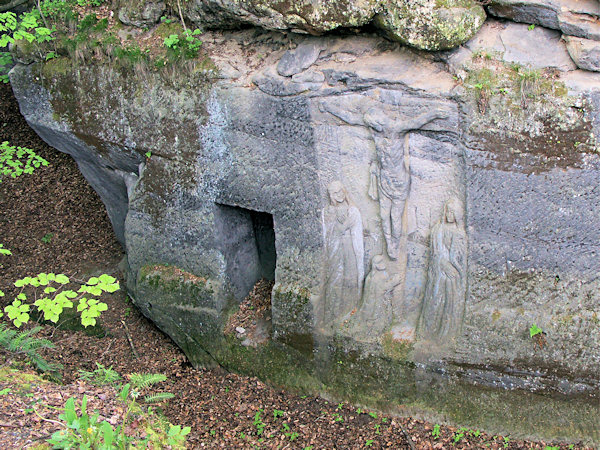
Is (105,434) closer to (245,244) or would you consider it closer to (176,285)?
(176,285)

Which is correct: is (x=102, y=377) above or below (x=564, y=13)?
below

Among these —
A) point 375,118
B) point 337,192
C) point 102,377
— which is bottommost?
point 102,377

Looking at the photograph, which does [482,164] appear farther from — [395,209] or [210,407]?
[210,407]

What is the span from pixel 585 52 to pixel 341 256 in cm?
256

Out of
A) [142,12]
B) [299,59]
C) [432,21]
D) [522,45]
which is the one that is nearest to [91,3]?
[142,12]

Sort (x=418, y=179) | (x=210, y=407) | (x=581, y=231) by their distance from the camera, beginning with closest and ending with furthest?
(x=581, y=231) → (x=418, y=179) → (x=210, y=407)

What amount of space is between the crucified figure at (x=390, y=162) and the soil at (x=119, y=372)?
5.42ft

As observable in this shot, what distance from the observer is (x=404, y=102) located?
17.7 ft

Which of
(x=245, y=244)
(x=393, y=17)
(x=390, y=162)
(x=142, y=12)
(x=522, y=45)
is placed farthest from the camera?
(x=245, y=244)

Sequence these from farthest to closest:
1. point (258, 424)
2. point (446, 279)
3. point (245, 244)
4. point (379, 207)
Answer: point (245, 244), point (258, 424), point (379, 207), point (446, 279)

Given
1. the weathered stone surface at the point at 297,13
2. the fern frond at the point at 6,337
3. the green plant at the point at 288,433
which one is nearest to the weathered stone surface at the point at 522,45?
the weathered stone surface at the point at 297,13

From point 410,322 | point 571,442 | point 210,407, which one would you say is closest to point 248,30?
point 410,322

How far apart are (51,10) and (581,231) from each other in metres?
5.26

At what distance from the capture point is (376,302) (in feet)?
20.1
